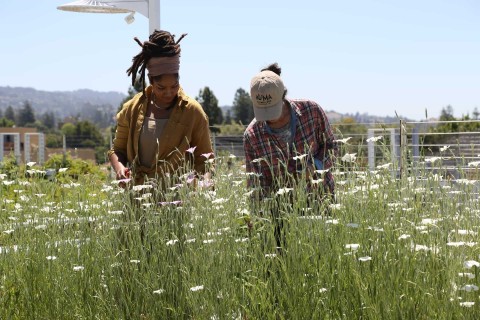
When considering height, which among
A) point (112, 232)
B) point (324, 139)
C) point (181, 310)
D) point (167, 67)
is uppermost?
point (167, 67)

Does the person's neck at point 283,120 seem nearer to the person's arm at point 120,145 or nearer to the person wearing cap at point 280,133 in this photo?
the person wearing cap at point 280,133

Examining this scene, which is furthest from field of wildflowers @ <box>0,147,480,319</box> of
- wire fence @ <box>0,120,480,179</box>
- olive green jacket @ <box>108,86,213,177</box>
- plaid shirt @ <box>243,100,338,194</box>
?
olive green jacket @ <box>108,86,213,177</box>

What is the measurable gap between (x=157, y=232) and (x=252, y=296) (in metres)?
0.55

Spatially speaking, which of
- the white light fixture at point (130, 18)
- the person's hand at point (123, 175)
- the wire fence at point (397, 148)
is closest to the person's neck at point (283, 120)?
the wire fence at point (397, 148)

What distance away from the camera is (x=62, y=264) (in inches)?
120

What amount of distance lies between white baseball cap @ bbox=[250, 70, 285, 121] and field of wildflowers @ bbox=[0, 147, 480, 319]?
39 centimetres

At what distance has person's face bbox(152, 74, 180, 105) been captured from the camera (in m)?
3.39

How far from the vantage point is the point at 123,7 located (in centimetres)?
734

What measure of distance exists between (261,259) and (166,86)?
1109mm

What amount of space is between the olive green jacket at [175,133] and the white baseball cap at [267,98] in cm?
36

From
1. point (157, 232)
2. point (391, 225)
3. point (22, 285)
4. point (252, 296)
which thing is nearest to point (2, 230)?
point (22, 285)

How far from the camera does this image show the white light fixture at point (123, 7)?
6.97 meters

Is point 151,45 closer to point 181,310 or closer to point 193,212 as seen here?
point 193,212

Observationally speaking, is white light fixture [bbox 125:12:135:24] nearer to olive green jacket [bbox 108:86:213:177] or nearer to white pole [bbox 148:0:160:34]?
white pole [bbox 148:0:160:34]
